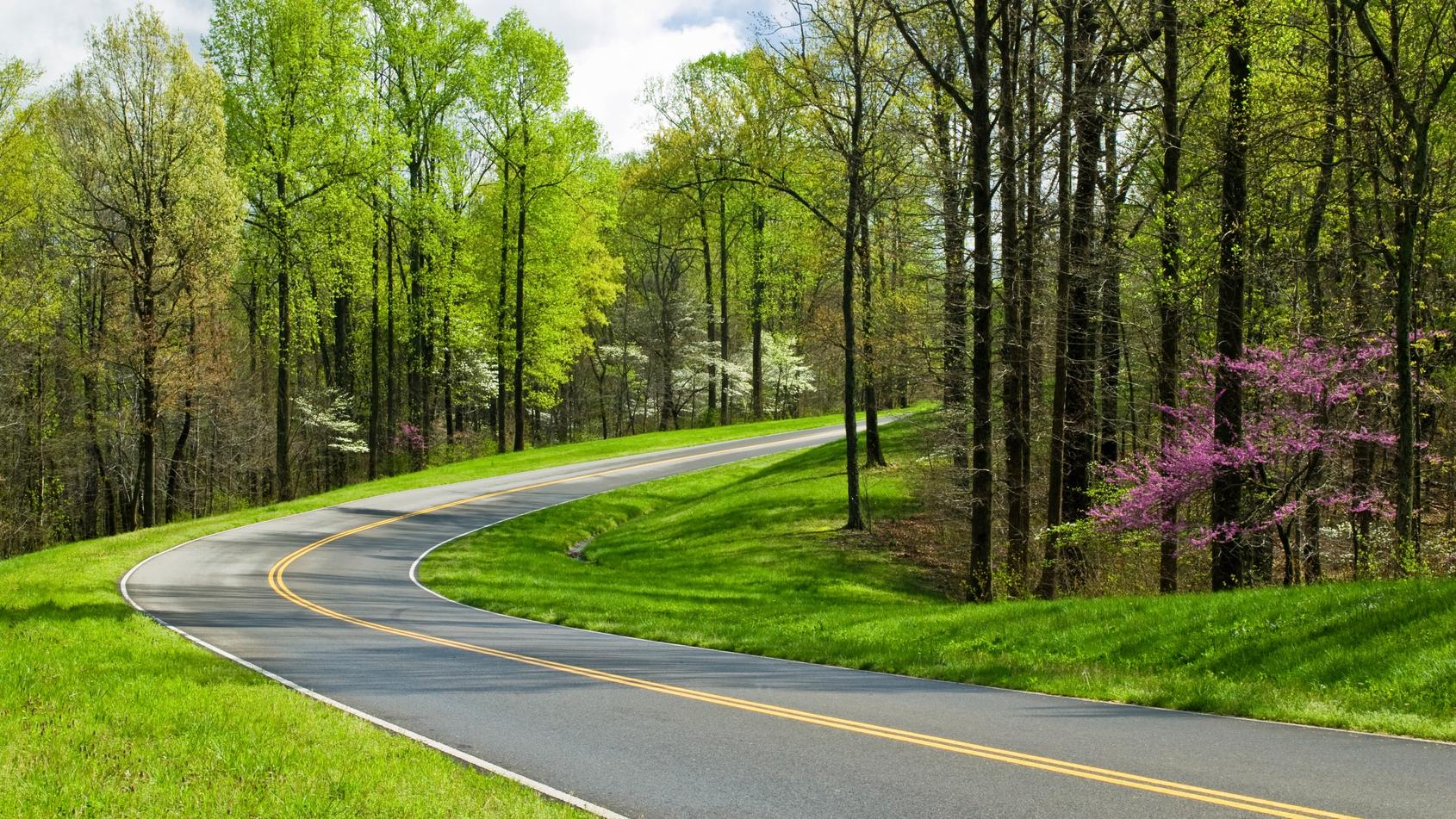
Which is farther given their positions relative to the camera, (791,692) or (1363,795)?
(791,692)

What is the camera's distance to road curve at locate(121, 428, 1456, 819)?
6.36 meters

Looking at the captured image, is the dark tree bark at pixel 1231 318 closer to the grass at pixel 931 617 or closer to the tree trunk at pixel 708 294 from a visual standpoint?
the grass at pixel 931 617

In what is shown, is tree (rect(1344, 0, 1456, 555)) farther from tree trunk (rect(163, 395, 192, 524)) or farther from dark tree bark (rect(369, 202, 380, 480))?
tree trunk (rect(163, 395, 192, 524))

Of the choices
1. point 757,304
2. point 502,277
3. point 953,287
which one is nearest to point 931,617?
point 953,287

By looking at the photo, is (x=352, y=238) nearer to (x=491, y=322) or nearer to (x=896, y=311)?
(x=491, y=322)

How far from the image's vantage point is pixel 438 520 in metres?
30.2

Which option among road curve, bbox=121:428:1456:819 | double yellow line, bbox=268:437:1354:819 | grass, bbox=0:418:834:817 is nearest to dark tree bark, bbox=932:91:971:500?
road curve, bbox=121:428:1456:819

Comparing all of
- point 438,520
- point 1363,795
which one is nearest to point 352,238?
point 438,520

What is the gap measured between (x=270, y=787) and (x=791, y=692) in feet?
17.7

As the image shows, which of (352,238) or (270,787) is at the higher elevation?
(352,238)

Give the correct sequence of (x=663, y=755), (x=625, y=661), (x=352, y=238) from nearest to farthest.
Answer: (x=663, y=755), (x=625, y=661), (x=352, y=238)

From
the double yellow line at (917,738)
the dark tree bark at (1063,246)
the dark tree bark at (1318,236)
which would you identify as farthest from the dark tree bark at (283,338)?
the dark tree bark at (1318,236)

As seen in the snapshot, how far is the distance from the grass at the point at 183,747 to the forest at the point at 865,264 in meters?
11.7

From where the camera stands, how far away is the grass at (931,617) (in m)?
9.16
